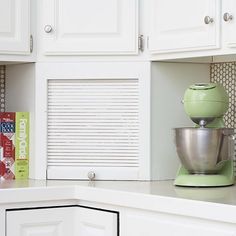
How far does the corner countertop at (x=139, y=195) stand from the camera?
7.67 feet

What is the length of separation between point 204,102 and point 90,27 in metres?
0.59

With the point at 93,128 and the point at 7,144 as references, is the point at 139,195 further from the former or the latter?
the point at 7,144

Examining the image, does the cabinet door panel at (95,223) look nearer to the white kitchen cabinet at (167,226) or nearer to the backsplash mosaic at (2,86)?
the white kitchen cabinet at (167,226)

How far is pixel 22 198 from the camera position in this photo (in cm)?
275

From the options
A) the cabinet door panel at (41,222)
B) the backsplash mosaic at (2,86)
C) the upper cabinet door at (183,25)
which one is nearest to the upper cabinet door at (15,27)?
the backsplash mosaic at (2,86)

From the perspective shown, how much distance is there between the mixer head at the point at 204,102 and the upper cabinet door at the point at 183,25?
18 cm

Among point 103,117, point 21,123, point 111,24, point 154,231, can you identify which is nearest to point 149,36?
point 111,24

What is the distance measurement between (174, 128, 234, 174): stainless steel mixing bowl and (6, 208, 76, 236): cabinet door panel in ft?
1.65

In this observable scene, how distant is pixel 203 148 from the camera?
2869 mm

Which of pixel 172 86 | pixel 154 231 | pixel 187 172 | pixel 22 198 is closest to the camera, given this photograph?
pixel 154 231

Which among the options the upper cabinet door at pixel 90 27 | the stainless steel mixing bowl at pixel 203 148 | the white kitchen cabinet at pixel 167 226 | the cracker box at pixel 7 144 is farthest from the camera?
the cracker box at pixel 7 144

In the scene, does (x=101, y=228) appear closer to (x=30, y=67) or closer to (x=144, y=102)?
(x=144, y=102)

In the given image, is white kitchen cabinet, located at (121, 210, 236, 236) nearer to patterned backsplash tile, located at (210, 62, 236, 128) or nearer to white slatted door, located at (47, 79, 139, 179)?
white slatted door, located at (47, 79, 139, 179)

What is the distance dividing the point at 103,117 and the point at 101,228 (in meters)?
0.58
